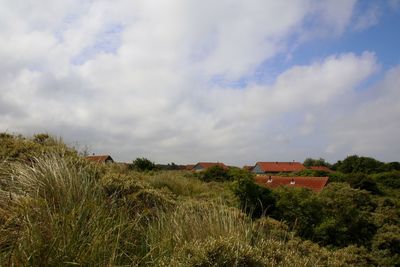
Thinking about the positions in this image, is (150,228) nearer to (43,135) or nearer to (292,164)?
(43,135)

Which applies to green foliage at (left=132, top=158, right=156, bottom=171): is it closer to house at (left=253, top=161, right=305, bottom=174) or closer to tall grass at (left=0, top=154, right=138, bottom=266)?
tall grass at (left=0, top=154, right=138, bottom=266)

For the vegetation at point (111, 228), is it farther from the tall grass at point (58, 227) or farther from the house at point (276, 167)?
the house at point (276, 167)

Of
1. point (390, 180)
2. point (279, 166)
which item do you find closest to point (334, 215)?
point (390, 180)

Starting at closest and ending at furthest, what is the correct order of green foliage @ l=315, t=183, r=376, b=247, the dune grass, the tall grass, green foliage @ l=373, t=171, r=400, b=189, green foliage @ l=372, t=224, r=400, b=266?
the tall grass, the dune grass, green foliage @ l=372, t=224, r=400, b=266, green foliage @ l=315, t=183, r=376, b=247, green foliage @ l=373, t=171, r=400, b=189

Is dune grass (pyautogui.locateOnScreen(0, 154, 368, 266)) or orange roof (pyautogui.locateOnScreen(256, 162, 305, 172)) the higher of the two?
Result: orange roof (pyautogui.locateOnScreen(256, 162, 305, 172))

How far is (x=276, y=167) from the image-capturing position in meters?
77.4

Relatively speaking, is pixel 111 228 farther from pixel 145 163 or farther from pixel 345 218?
pixel 145 163

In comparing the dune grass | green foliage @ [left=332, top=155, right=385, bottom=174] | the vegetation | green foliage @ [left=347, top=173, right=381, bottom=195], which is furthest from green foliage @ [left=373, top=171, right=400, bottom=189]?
the dune grass

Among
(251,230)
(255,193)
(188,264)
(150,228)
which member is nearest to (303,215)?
(255,193)

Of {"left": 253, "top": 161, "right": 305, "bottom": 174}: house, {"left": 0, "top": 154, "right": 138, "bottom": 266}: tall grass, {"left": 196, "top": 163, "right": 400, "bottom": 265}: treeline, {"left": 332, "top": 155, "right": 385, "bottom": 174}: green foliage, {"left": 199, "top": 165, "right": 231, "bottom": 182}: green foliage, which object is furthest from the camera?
{"left": 253, "top": 161, "right": 305, "bottom": 174}: house

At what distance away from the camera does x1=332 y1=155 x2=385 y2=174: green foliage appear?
51825 millimetres

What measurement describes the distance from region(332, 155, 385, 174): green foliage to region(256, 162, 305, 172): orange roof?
19.1m

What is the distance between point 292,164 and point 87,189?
7686 centimetres

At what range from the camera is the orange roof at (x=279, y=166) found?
250 ft
